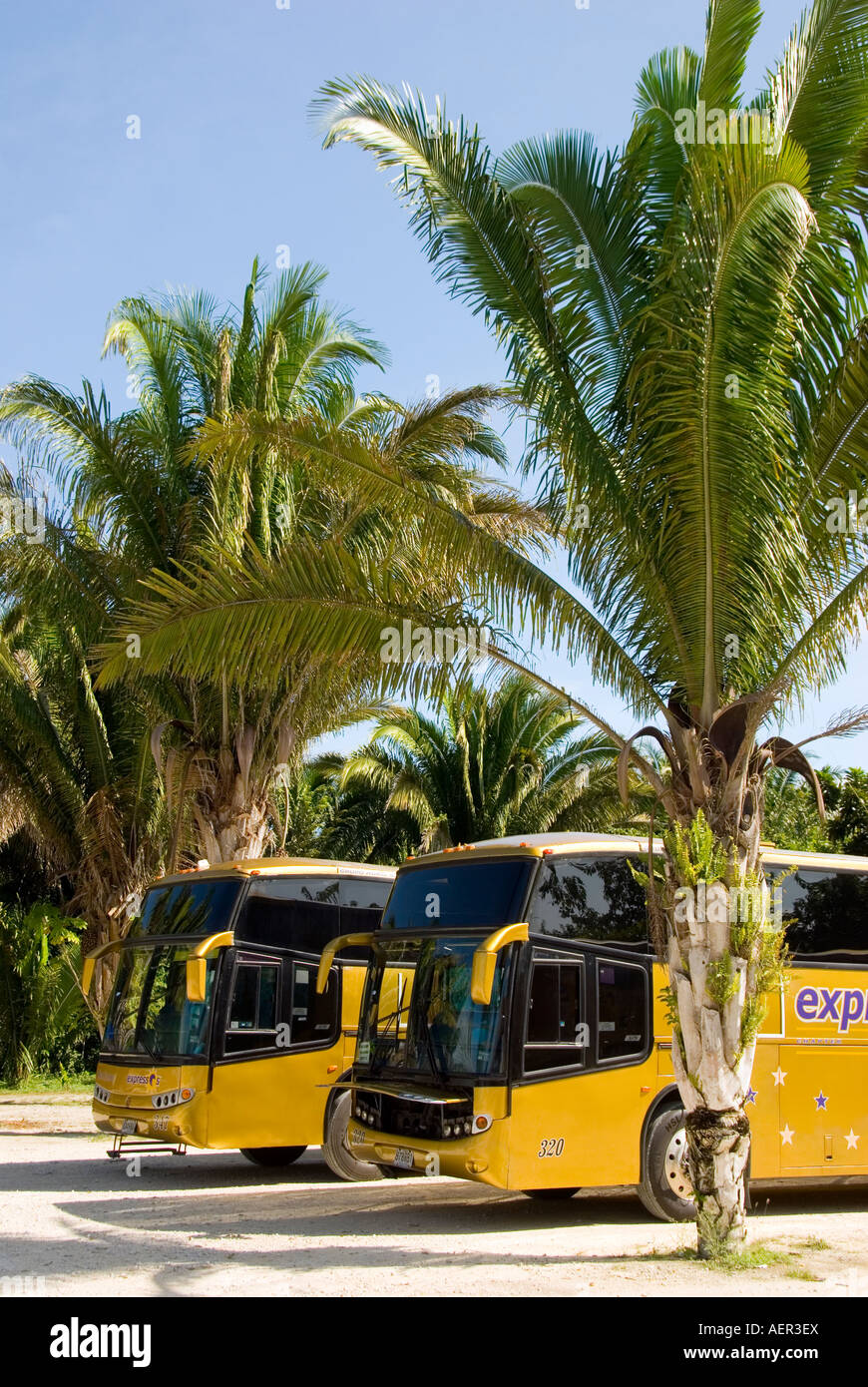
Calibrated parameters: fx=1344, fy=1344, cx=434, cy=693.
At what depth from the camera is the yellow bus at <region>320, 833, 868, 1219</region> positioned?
1016 centimetres

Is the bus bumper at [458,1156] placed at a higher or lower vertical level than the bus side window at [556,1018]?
lower

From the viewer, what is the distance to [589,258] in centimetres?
966

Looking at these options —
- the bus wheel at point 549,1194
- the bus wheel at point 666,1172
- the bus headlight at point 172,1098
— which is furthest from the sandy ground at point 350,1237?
the bus headlight at point 172,1098

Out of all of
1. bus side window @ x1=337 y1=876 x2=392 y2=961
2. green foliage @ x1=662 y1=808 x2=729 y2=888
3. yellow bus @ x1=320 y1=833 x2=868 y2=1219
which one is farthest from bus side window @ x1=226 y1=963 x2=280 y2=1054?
green foliage @ x1=662 y1=808 x2=729 y2=888

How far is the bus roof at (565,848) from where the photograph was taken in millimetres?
10742

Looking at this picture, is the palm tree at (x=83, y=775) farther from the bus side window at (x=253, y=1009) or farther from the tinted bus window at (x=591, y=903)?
the tinted bus window at (x=591, y=903)

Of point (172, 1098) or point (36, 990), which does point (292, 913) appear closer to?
→ point (172, 1098)

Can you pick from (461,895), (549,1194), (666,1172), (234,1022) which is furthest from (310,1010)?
(666,1172)

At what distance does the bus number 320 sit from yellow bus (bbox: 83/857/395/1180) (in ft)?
9.64

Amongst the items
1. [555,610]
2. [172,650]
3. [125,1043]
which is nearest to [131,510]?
[125,1043]

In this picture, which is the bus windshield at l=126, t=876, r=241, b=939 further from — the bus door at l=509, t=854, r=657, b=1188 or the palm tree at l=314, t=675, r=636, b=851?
the palm tree at l=314, t=675, r=636, b=851

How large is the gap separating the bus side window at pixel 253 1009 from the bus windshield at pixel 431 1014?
70.9 inches

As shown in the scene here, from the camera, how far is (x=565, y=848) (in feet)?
35.6

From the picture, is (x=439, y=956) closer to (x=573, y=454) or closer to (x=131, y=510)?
(x=573, y=454)
